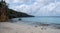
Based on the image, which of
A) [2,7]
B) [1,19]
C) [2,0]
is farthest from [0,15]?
[2,0]

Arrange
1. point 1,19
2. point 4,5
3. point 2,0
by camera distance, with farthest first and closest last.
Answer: point 2,0 < point 4,5 < point 1,19

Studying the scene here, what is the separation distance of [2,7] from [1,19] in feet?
14.5

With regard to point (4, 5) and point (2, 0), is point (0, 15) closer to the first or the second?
point (4, 5)

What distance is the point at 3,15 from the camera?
36469mm

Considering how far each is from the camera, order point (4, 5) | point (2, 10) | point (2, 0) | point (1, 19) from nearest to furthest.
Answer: point (1, 19)
point (2, 10)
point (4, 5)
point (2, 0)

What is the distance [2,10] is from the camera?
124 ft

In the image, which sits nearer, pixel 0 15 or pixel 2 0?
pixel 0 15

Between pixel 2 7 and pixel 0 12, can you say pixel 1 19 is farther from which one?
pixel 2 7

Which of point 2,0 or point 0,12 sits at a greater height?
point 2,0

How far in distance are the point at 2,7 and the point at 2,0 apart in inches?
236

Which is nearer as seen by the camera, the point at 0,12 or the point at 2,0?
the point at 0,12

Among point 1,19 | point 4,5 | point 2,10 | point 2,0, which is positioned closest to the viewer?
point 1,19

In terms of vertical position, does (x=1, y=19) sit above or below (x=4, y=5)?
below

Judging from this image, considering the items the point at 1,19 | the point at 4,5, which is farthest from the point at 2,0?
the point at 1,19
